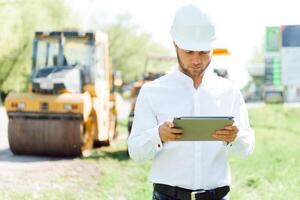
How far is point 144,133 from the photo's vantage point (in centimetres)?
305

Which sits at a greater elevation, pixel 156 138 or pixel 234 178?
pixel 156 138

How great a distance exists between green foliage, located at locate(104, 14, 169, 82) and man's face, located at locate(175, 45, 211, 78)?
58451 millimetres

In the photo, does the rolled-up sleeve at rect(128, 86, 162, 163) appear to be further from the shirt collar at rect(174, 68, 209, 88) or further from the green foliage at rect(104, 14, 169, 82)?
the green foliage at rect(104, 14, 169, 82)

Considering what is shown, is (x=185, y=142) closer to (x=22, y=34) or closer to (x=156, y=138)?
(x=156, y=138)

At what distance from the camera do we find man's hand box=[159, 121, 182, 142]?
2.88 m

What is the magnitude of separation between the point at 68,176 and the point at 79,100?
7.08ft

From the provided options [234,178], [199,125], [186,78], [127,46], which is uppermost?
[186,78]

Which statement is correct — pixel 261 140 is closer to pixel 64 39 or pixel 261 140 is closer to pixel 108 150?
pixel 108 150

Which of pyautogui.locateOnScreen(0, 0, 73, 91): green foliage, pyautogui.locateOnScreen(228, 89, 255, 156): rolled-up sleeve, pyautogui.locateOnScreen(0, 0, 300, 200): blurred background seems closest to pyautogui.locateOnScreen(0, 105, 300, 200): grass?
pyautogui.locateOnScreen(0, 0, 300, 200): blurred background

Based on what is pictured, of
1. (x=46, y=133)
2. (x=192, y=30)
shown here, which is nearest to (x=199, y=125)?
(x=192, y=30)

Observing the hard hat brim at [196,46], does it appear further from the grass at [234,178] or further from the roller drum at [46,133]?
the roller drum at [46,133]

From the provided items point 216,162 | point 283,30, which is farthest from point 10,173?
point 216,162

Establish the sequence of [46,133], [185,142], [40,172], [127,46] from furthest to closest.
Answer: [127,46]
[46,133]
[40,172]
[185,142]

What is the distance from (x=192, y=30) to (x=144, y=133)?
550mm
